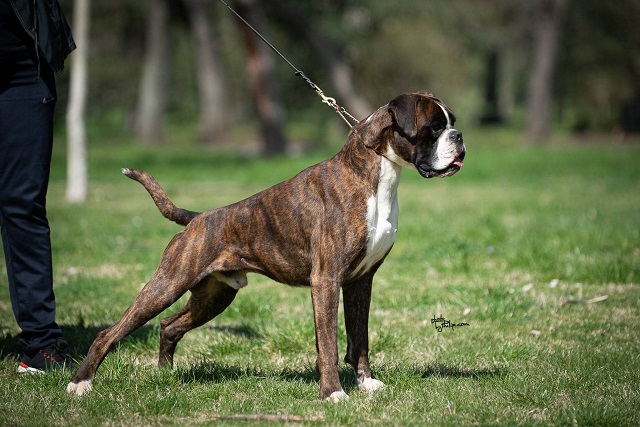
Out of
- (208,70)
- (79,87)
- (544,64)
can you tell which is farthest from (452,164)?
(208,70)

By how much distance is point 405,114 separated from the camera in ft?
14.0

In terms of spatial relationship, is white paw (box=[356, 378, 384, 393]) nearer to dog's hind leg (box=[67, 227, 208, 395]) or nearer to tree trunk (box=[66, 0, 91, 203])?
dog's hind leg (box=[67, 227, 208, 395])

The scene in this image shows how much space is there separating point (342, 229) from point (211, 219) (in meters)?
0.81

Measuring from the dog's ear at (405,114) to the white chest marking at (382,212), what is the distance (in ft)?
0.64

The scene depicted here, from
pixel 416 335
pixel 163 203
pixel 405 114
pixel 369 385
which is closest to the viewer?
pixel 405 114

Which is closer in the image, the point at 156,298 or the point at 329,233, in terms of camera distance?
the point at 329,233

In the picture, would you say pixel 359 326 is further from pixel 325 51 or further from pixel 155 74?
pixel 155 74

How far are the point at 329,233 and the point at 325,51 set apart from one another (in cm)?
2501

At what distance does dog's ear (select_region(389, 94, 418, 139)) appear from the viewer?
425 cm

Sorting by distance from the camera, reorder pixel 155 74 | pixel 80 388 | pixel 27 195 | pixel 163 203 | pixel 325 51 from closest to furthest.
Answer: pixel 80 388 < pixel 163 203 < pixel 27 195 < pixel 325 51 < pixel 155 74

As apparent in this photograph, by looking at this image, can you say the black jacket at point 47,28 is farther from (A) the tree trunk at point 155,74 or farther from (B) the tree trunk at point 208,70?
(A) the tree trunk at point 155,74

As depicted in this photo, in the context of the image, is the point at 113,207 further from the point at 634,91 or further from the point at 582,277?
the point at 634,91

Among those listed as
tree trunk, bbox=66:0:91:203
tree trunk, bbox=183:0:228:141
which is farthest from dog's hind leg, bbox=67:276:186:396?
tree trunk, bbox=183:0:228:141

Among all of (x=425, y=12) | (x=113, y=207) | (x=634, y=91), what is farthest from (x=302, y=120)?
(x=113, y=207)
